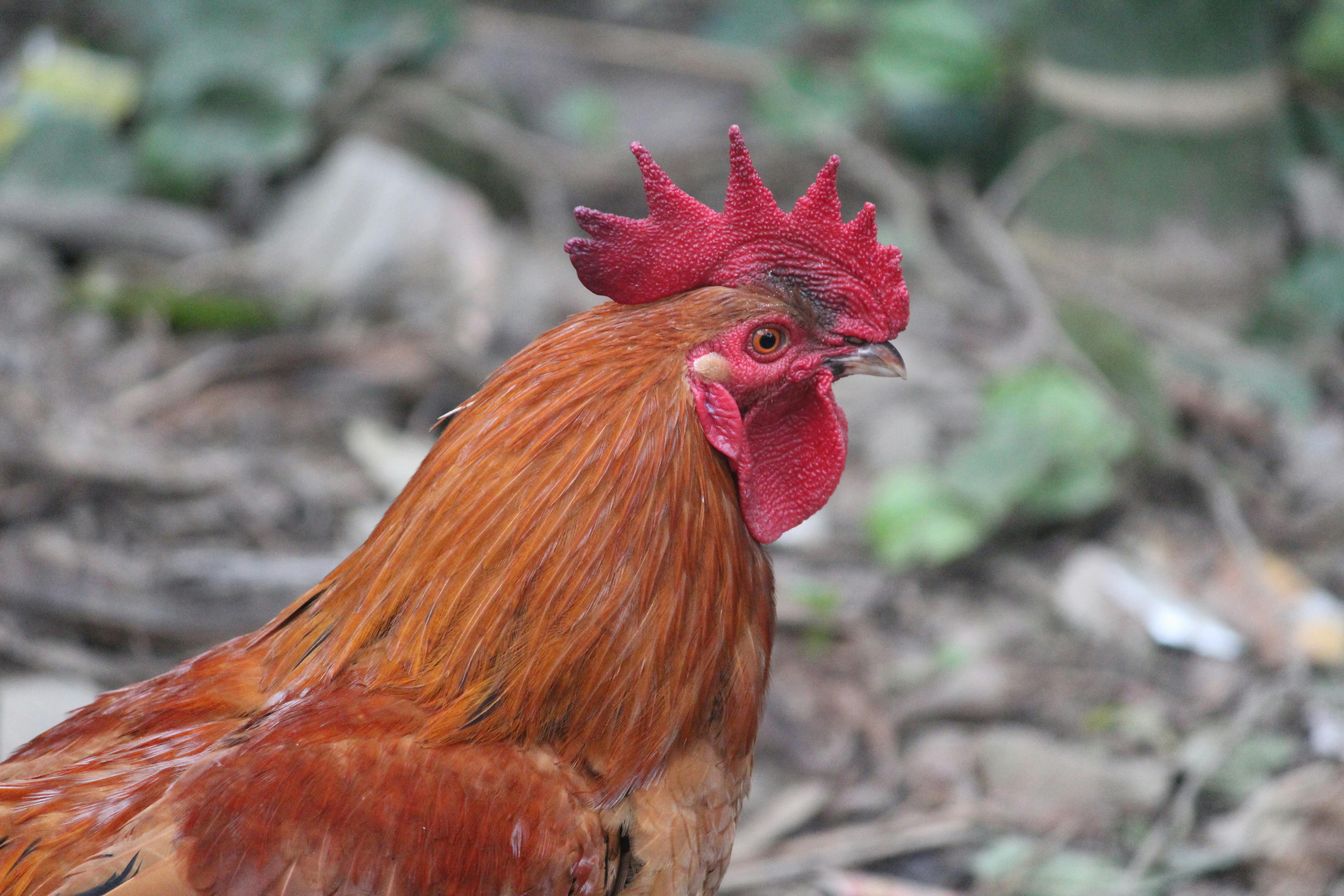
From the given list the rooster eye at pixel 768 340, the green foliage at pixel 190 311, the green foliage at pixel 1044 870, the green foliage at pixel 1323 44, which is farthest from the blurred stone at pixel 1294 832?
the green foliage at pixel 190 311

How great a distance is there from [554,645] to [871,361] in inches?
31.8

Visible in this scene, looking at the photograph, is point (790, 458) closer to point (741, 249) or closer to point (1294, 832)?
point (741, 249)

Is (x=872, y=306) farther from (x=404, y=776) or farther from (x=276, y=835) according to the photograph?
(x=276, y=835)

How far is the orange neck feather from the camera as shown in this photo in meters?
2.12

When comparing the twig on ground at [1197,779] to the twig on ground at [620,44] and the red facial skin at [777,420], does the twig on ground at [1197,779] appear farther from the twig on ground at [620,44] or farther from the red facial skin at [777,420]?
the twig on ground at [620,44]

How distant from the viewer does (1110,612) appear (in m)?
4.67

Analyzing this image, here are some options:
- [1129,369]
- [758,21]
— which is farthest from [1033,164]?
[758,21]

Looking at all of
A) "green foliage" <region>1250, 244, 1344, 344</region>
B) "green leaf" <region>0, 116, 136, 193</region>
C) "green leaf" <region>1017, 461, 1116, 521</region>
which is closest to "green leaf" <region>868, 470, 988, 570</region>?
"green leaf" <region>1017, 461, 1116, 521</region>

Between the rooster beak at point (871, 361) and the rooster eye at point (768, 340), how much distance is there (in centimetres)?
12

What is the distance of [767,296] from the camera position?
89.1 inches

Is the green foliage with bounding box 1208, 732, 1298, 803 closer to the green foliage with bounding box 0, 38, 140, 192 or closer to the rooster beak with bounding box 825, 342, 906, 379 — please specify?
the rooster beak with bounding box 825, 342, 906, 379

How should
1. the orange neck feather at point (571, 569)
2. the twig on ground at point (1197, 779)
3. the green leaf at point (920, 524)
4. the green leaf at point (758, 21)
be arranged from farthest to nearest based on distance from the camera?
the green leaf at point (758, 21) → the green leaf at point (920, 524) → the twig on ground at point (1197, 779) → the orange neck feather at point (571, 569)

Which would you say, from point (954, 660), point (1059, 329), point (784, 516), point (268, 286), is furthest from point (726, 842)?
point (268, 286)

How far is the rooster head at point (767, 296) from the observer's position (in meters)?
2.23
